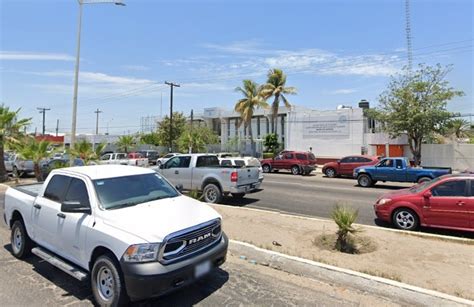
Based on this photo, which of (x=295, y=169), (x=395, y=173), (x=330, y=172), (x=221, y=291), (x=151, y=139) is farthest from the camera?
(x=151, y=139)

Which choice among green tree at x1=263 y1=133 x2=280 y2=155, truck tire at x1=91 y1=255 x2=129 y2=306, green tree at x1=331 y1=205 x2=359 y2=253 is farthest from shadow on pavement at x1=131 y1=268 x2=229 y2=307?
green tree at x1=263 y1=133 x2=280 y2=155

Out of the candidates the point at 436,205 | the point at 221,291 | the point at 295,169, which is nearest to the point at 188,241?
the point at 221,291

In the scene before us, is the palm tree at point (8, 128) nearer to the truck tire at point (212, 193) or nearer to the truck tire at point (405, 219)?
the truck tire at point (212, 193)

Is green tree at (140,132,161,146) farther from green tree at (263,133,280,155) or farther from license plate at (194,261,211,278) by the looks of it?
license plate at (194,261,211,278)

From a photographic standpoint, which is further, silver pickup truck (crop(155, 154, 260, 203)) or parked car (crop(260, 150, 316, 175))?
parked car (crop(260, 150, 316, 175))

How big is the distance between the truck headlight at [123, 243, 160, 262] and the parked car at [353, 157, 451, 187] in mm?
16171

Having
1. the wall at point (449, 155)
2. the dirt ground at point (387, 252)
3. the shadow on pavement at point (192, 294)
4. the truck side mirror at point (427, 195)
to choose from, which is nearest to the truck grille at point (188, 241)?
the shadow on pavement at point (192, 294)

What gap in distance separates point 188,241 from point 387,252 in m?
4.22

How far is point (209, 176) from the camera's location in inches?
482

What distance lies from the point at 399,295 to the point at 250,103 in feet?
126

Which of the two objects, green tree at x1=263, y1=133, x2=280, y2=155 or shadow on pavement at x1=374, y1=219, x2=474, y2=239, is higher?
green tree at x1=263, y1=133, x2=280, y2=155

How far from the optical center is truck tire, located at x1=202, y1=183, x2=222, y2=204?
1211 centimetres

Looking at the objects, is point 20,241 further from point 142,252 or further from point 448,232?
point 448,232

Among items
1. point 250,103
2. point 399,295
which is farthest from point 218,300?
point 250,103
